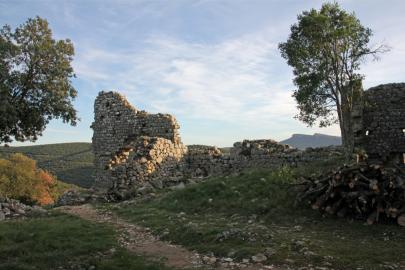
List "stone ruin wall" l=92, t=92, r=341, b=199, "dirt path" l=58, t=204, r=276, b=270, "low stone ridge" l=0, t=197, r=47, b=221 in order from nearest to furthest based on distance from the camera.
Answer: "dirt path" l=58, t=204, r=276, b=270 < "low stone ridge" l=0, t=197, r=47, b=221 < "stone ruin wall" l=92, t=92, r=341, b=199

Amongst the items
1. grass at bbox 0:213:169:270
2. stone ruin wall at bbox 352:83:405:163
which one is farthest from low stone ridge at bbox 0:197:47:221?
stone ruin wall at bbox 352:83:405:163

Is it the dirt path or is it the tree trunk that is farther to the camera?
the tree trunk

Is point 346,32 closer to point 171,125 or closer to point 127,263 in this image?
point 171,125

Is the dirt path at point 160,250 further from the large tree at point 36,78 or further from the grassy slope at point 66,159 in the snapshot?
the grassy slope at point 66,159

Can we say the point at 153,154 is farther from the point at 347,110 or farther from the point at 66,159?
the point at 66,159

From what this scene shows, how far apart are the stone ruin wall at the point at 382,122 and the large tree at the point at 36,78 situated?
13310 millimetres

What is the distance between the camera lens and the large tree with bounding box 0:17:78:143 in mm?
15550

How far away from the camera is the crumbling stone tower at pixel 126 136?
24.0 meters

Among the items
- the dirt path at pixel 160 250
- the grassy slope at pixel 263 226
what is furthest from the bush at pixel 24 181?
Answer: the dirt path at pixel 160 250

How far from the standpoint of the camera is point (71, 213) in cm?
1570

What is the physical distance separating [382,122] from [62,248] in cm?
1675

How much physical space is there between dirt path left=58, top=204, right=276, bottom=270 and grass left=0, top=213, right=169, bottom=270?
1.12 ft

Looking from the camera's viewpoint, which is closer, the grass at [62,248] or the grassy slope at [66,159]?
the grass at [62,248]

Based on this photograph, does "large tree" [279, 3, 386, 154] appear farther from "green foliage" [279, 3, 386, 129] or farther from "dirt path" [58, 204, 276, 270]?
"dirt path" [58, 204, 276, 270]
